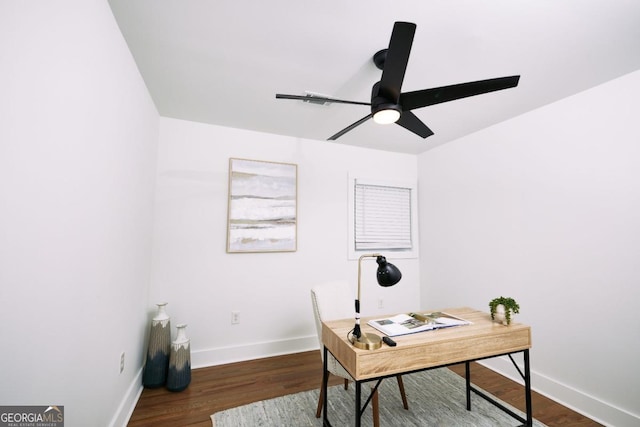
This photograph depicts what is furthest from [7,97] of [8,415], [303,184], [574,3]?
[303,184]

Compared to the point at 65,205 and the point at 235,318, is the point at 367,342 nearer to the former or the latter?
the point at 65,205

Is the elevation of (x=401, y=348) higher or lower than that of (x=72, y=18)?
lower

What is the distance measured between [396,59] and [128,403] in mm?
2785

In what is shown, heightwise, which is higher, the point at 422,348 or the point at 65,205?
the point at 65,205

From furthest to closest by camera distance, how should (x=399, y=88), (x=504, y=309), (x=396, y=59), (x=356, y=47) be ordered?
(x=504, y=309) < (x=356, y=47) < (x=399, y=88) < (x=396, y=59)

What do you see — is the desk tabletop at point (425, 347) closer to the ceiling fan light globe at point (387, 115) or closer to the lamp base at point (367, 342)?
the lamp base at point (367, 342)

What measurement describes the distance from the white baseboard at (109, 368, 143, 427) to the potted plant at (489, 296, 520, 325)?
8.38ft

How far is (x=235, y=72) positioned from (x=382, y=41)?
106 cm

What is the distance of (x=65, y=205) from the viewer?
3.62 feet

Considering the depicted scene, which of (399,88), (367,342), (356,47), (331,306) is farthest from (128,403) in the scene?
(356,47)

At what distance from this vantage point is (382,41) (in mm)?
1622

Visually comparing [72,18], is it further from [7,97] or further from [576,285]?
[576,285]

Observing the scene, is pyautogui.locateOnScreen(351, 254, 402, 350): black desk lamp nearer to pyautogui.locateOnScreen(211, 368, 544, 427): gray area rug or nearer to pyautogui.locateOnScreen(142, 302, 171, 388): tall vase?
pyautogui.locateOnScreen(211, 368, 544, 427): gray area rug

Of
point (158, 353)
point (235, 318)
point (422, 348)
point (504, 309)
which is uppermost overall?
point (504, 309)
